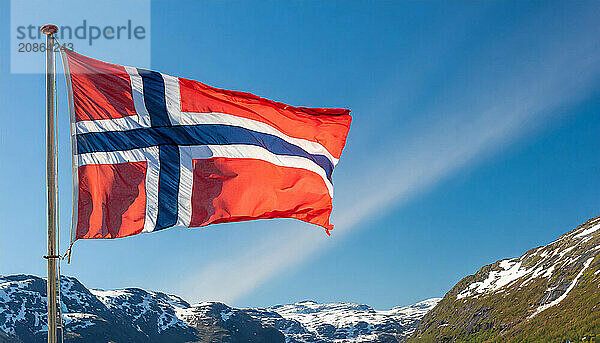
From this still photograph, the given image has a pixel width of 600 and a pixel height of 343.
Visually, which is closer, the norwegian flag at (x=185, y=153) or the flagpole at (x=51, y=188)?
the flagpole at (x=51, y=188)

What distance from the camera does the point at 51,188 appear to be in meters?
12.5

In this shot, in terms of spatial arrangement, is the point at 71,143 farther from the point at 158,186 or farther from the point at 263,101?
the point at 263,101

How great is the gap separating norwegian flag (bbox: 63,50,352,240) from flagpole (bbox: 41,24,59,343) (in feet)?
4.20

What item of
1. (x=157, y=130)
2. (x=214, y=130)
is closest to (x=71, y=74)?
(x=157, y=130)

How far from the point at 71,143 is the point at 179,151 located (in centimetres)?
294

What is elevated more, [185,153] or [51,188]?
[185,153]

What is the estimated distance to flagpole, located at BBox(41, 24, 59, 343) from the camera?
12.0 m

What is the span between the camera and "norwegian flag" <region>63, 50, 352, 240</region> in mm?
14586

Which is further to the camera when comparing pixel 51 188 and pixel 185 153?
pixel 185 153

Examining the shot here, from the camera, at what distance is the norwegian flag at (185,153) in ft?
47.9

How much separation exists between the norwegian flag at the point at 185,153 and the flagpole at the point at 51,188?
1.28 m

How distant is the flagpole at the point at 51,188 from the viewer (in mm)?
12031

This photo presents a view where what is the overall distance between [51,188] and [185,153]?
4.40 metres

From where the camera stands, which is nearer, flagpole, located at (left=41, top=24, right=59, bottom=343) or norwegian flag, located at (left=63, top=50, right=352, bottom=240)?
flagpole, located at (left=41, top=24, right=59, bottom=343)
